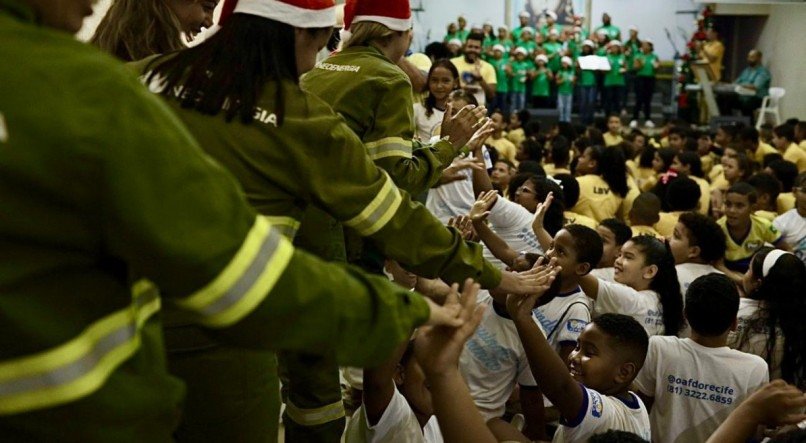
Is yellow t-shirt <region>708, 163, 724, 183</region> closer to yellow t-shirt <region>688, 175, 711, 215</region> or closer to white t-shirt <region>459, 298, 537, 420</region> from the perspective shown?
yellow t-shirt <region>688, 175, 711, 215</region>

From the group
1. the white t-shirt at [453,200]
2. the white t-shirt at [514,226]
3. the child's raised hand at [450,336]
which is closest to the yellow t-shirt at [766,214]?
the white t-shirt at [453,200]

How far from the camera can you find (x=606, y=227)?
486 cm

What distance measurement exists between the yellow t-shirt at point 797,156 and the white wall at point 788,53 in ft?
24.6

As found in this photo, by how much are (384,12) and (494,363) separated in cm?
141

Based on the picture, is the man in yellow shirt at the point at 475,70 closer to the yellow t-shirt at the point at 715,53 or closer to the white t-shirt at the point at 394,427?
the white t-shirt at the point at 394,427

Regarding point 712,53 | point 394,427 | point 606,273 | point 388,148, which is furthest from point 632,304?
point 712,53

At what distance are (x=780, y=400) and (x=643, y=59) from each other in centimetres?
1550

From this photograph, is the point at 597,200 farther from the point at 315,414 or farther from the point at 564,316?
the point at 315,414

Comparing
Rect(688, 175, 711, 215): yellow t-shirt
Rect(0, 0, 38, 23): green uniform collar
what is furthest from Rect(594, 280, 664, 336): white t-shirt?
Rect(688, 175, 711, 215): yellow t-shirt

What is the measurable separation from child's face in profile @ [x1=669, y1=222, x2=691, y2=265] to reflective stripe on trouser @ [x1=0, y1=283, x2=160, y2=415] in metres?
3.82

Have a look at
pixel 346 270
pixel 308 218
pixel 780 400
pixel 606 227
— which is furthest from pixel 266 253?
pixel 606 227

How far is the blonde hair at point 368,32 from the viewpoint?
3.00 metres

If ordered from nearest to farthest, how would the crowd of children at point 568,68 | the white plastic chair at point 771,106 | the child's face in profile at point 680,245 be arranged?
the child's face in profile at point 680,245, the white plastic chair at point 771,106, the crowd of children at point 568,68

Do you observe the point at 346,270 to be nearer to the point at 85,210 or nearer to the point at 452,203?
the point at 85,210
